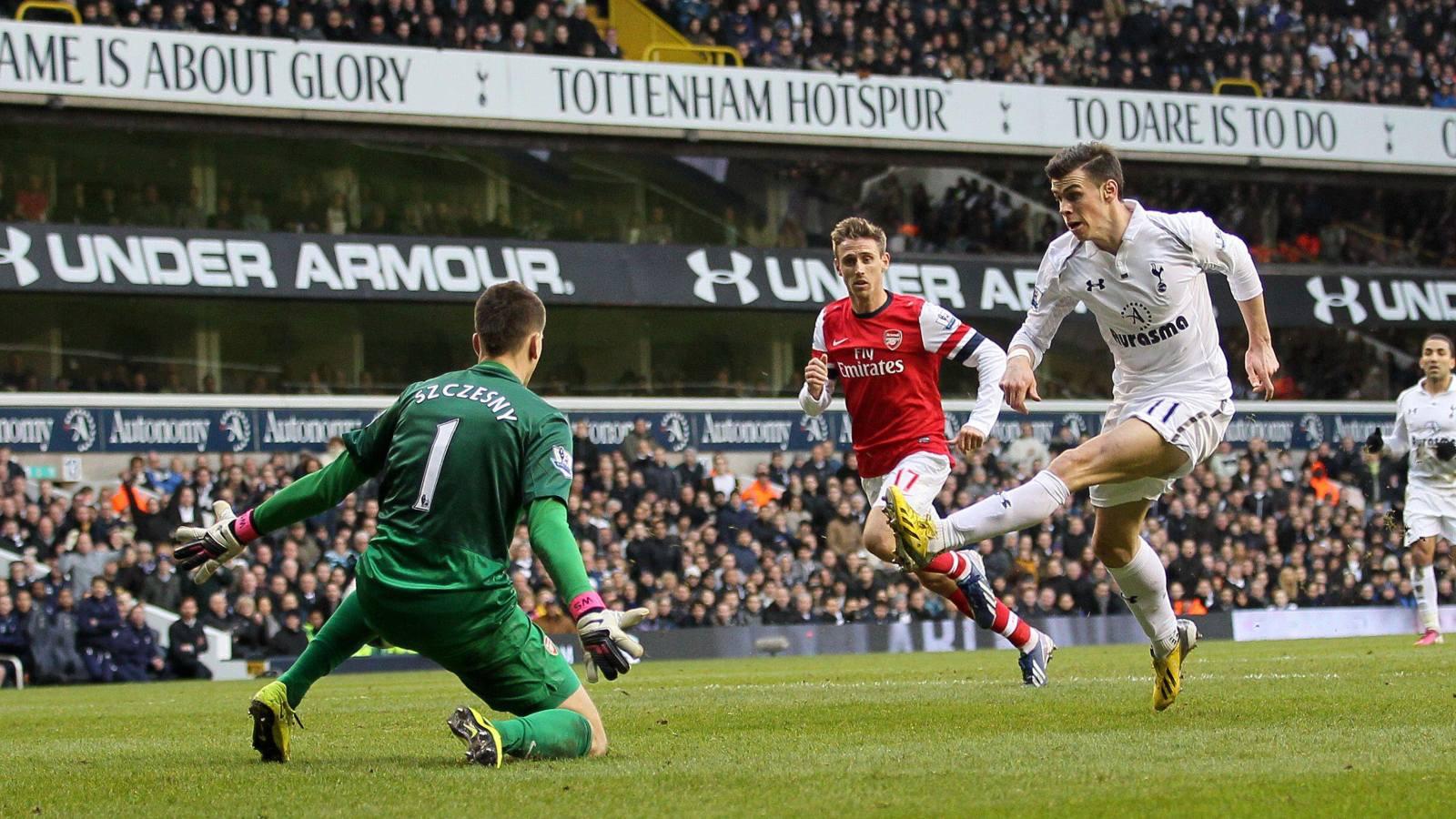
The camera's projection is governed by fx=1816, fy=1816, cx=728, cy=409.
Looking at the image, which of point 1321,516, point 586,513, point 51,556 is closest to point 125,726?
point 51,556

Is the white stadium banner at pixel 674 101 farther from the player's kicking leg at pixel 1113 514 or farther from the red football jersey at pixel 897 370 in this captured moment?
the player's kicking leg at pixel 1113 514

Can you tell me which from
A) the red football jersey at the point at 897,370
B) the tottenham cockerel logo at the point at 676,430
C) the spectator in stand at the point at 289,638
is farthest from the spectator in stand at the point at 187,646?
the red football jersey at the point at 897,370

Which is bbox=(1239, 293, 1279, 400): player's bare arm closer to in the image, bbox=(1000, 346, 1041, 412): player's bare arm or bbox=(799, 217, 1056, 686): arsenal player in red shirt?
bbox=(1000, 346, 1041, 412): player's bare arm

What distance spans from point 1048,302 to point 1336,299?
2740cm

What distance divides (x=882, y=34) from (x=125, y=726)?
23.3m

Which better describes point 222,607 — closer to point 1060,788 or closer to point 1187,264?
point 1187,264

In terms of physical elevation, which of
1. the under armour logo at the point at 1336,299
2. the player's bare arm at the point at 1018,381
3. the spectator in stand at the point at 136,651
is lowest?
the spectator in stand at the point at 136,651

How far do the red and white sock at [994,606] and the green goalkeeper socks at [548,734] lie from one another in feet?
13.8

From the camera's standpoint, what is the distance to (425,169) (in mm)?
28969

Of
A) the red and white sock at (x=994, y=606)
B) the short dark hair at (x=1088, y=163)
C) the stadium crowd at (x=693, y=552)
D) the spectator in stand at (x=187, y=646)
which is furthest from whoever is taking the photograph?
the stadium crowd at (x=693, y=552)

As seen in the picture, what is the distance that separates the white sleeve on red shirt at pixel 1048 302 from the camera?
29.9 feet

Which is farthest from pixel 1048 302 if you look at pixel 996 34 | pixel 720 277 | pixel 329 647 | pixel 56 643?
pixel 996 34

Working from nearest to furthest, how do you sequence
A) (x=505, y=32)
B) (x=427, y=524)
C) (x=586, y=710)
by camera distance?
(x=427, y=524)
(x=586, y=710)
(x=505, y=32)

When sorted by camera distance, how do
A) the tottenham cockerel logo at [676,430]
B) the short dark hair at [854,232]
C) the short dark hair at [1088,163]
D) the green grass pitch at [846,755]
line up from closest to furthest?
the green grass pitch at [846,755] < the short dark hair at [1088,163] < the short dark hair at [854,232] < the tottenham cockerel logo at [676,430]
